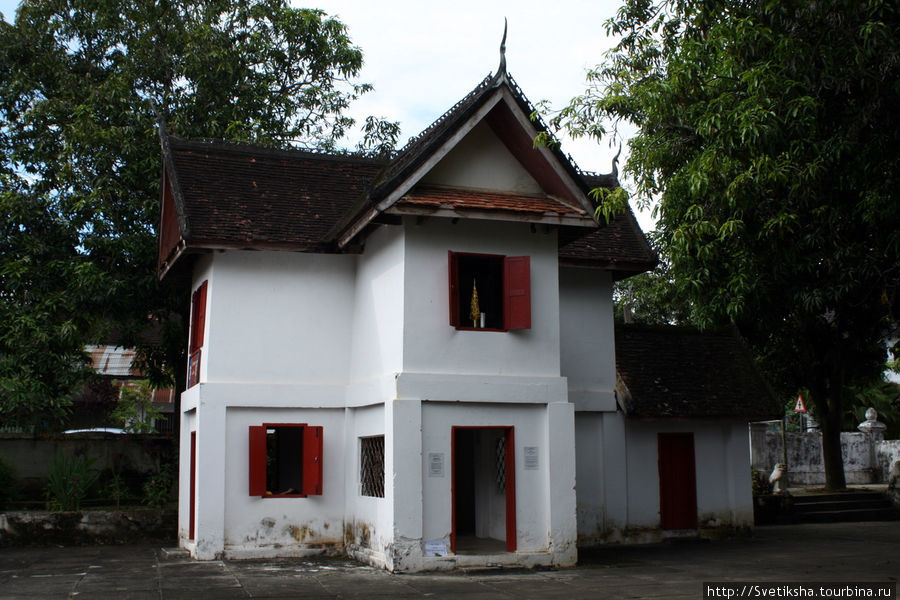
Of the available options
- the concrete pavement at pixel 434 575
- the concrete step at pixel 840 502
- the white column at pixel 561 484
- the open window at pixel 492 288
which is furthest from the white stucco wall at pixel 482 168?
the concrete step at pixel 840 502

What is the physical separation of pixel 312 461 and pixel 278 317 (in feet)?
7.78

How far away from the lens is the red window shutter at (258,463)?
45.7 feet

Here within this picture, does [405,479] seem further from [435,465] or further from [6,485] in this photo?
[6,485]

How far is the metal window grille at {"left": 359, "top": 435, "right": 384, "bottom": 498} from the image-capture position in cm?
1336

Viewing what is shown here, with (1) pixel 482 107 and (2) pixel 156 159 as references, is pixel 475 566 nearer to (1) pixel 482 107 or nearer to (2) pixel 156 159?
(1) pixel 482 107

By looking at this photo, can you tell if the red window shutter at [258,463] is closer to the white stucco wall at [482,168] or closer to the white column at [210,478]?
the white column at [210,478]

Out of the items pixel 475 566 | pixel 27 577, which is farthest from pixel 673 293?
pixel 27 577

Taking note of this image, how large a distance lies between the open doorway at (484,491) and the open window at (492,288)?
162 centimetres

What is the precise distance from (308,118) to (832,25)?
14.1 meters

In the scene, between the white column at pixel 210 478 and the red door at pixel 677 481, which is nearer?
the white column at pixel 210 478

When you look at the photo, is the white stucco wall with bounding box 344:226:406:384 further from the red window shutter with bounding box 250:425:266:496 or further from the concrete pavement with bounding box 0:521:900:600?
the concrete pavement with bounding box 0:521:900:600

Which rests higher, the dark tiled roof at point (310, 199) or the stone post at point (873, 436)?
the dark tiled roof at point (310, 199)

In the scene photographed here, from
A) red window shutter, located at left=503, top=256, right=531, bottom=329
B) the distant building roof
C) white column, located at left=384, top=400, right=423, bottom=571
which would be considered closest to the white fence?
red window shutter, located at left=503, top=256, right=531, bottom=329

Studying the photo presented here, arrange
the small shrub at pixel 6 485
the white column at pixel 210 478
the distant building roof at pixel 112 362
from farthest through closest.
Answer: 1. the distant building roof at pixel 112 362
2. the small shrub at pixel 6 485
3. the white column at pixel 210 478
